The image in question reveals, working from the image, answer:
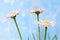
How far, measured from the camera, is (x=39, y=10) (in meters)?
0.51

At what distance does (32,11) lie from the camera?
493 mm

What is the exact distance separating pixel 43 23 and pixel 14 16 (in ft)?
0.32

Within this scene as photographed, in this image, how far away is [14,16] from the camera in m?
0.49

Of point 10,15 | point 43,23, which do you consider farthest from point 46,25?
point 10,15

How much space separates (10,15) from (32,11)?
71 mm

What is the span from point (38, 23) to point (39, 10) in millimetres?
103

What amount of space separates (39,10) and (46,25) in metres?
0.09

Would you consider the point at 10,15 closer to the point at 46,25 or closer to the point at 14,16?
the point at 14,16

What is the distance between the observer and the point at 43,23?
0.44 m

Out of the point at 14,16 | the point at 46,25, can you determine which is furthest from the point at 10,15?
the point at 46,25

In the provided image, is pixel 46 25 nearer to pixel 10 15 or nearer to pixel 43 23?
pixel 43 23

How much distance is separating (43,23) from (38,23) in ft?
0.10

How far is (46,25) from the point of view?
1.43 feet

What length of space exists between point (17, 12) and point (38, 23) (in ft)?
0.31
